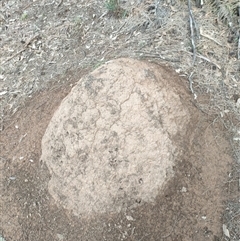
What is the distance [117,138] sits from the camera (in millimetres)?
2746

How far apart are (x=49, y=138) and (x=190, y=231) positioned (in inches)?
45.8

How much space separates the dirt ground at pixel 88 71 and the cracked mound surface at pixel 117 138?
95 millimetres

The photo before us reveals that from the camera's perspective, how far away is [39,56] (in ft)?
14.0

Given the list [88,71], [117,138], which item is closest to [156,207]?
[117,138]

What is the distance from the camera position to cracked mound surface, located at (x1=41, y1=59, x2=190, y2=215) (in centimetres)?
271

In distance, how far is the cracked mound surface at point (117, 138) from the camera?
2.71 metres

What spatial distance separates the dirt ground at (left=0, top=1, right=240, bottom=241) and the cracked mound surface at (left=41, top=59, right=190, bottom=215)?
9 cm

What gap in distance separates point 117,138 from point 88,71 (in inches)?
40.7

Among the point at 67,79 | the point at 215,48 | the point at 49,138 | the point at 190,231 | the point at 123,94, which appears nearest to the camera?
the point at 190,231

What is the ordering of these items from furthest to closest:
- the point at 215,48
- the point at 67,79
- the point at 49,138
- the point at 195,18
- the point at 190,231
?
the point at 67,79 → the point at 195,18 → the point at 215,48 → the point at 49,138 → the point at 190,231

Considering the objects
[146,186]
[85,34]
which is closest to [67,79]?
[85,34]

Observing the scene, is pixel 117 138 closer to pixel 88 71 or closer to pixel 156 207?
pixel 156 207

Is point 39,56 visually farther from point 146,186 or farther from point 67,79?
point 146,186

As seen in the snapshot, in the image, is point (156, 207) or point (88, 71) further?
point (88, 71)
